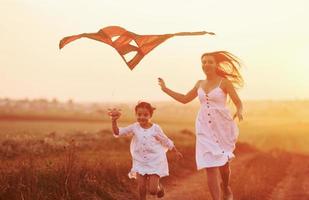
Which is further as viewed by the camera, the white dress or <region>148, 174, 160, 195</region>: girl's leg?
<region>148, 174, 160, 195</region>: girl's leg

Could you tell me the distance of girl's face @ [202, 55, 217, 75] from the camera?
9.33 meters

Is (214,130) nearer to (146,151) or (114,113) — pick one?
(146,151)

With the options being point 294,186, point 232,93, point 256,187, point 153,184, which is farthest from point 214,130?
point 294,186

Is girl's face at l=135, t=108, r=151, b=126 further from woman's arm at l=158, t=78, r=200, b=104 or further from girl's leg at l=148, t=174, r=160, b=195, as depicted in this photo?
girl's leg at l=148, t=174, r=160, b=195

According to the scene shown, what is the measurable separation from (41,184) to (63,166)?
2.30 ft

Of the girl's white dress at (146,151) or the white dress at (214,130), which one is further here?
the girl's white dress at (146,151)

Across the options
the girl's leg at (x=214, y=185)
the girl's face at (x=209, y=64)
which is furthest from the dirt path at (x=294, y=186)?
the girl's face at (x=209, y=64)

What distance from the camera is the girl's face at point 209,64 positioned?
9328 mm

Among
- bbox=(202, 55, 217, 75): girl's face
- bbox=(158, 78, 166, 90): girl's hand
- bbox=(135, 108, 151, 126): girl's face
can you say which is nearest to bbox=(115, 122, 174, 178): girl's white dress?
bbox=(135, 108, 151, 126): girl's face

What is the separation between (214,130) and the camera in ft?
30.0

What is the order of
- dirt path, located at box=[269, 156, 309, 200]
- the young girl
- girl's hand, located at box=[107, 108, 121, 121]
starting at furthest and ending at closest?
1. dirt path, located at box=[269, 156, 309, 200]
2. the young girl
3. girl's hand, located at box=[107, 108, 121, 121]

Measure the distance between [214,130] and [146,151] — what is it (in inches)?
50.9

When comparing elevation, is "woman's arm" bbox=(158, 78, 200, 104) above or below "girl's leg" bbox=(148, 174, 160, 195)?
above

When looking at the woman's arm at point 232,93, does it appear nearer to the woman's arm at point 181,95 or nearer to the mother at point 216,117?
the mother at point 216,117
